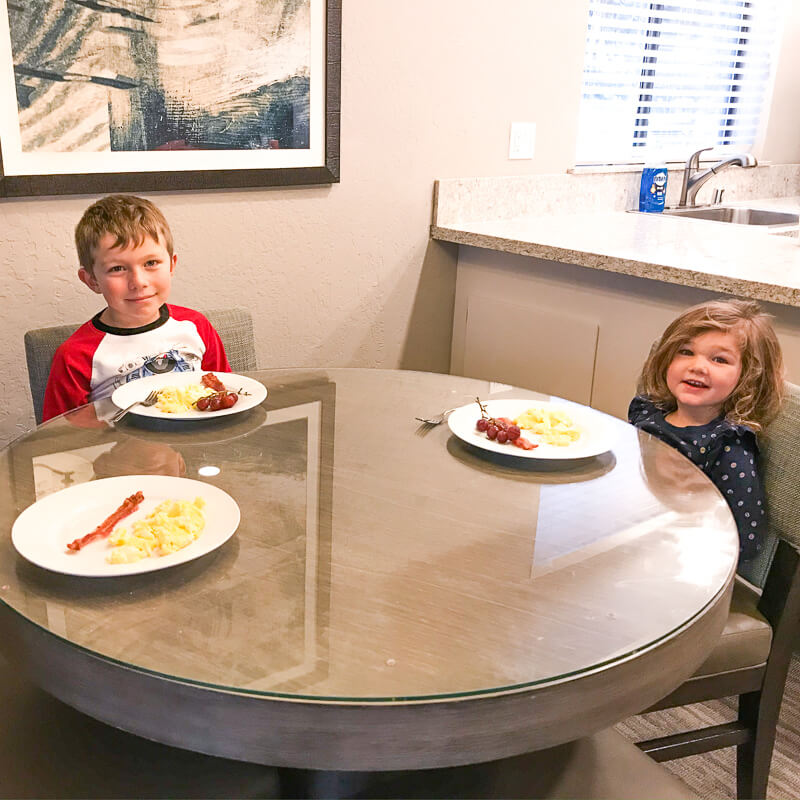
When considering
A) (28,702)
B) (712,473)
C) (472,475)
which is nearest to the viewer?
(28,702)

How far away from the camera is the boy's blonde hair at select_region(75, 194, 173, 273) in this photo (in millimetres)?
1683

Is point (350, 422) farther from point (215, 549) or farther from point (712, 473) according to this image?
point (712, 473)

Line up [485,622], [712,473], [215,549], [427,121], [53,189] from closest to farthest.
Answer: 1. [485,622]
2. [215,549]
3. [712,473]
4. [53,189]
5. [427,121]

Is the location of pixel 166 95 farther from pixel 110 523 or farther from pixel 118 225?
pixel 110 523

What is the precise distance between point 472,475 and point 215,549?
1.40 feet

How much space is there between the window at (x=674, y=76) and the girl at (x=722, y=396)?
5.20 ft

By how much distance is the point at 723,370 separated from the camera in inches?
63.8

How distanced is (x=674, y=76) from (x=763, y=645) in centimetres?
261

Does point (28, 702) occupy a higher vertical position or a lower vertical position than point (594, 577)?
lower

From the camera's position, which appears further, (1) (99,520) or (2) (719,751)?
(2) (719,751)

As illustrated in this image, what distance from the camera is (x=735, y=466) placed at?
1.51 metres

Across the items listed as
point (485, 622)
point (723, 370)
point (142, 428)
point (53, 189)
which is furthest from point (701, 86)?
point (485, 622)

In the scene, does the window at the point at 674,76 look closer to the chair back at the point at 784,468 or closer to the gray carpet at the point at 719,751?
the chair back at the point at 784,468

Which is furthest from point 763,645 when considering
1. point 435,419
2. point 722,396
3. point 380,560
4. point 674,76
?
point 674,76
